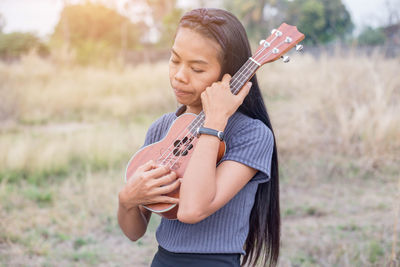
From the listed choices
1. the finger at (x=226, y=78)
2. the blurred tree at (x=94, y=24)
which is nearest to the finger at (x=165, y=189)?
the finger at (x=226, y=78)

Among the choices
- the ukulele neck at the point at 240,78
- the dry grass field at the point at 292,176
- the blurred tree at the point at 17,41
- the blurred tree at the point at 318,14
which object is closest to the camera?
the ukulele neck at the point at 240,78

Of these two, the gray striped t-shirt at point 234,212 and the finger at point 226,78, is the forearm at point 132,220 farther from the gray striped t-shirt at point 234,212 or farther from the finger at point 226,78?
the finger at point 226,78

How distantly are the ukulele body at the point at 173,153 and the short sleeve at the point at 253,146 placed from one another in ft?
0.16

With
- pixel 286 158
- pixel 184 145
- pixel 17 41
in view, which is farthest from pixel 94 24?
pixel 184 145

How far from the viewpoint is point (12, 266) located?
2.82 metres

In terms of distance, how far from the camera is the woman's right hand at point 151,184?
118cm

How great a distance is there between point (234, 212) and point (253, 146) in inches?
8.6

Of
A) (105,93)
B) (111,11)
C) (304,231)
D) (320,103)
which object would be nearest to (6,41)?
(111,11)

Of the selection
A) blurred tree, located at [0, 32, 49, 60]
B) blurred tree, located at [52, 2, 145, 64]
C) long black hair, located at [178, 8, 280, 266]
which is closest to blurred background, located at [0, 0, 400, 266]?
long black hair, located at [178, 8, 280, 266]

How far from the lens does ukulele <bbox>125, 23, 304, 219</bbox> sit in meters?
1.22

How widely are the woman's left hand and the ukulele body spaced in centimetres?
8

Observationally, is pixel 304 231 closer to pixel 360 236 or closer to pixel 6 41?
pixel 360 236

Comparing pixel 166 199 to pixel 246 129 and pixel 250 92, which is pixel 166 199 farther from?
pixel 250 92

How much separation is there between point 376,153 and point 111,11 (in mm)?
24586
